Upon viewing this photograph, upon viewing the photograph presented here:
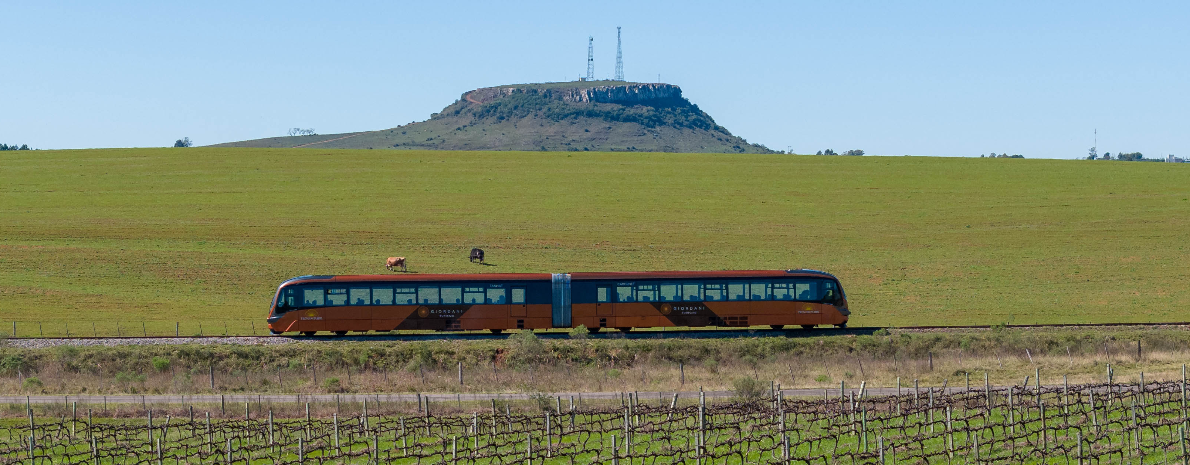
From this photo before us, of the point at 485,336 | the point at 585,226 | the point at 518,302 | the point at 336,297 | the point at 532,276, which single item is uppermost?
the point at 585,226

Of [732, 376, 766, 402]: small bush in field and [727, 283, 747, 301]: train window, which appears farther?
[727, 283, 747, 301]: train window

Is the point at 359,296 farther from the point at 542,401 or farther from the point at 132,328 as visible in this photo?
the point at 542,401

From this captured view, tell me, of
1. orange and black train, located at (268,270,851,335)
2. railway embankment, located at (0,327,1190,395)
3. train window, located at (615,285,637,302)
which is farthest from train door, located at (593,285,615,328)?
railway embankment, located at (0,327,1190,395)

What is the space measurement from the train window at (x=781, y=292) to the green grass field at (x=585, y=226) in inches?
330

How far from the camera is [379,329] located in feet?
147

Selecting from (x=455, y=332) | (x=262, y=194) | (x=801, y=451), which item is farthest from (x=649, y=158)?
(x=801, y=451)

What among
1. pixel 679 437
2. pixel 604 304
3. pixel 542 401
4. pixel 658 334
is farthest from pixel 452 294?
pixel 679 437

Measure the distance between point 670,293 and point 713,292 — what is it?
→ 5.38 feet

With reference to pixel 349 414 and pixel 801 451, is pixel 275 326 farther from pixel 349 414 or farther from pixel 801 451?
pixel 801 451

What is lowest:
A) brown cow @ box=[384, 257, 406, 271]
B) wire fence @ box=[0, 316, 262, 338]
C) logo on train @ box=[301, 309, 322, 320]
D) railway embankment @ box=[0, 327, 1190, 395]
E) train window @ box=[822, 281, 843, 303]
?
railway embankment @ box=[0, 327, 1190, 395]

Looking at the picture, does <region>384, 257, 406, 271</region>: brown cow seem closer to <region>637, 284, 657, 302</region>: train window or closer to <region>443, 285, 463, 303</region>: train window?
<region>443, 285, 463, 303</region>: train window

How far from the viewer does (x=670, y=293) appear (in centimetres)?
4503

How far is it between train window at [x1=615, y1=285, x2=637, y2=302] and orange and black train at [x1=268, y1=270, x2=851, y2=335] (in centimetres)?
4

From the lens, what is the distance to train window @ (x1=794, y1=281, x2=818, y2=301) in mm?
45281
